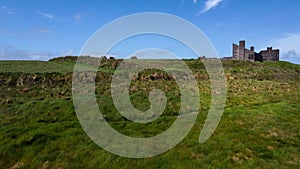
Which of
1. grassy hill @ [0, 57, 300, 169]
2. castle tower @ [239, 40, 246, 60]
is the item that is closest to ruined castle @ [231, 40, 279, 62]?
castle tower @ [239, 40, 246, 60]

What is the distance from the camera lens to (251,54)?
105562 mm

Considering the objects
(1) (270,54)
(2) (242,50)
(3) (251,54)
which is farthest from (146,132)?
(1) (270,54)

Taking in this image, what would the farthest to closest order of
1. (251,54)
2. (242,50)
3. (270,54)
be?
(270,54), (251,54), (242,50)

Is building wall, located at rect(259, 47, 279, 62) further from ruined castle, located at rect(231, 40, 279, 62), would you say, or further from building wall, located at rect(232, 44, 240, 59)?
building wall, located at rect(232, 44, 240, 59)

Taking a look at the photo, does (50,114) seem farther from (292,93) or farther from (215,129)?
(292,93)

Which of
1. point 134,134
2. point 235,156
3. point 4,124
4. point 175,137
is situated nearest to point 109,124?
point 134,134

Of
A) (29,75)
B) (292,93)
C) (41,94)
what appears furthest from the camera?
(29,75)

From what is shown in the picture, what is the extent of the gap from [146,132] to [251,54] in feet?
291

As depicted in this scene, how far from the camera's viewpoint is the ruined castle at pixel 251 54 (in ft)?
343

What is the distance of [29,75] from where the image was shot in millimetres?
45844

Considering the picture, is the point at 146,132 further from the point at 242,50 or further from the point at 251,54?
the point at 251,54

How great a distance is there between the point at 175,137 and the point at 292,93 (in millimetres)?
23475

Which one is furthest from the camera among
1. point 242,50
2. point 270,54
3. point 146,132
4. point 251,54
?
point 270,54

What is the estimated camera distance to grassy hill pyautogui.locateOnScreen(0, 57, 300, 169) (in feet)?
65.5
